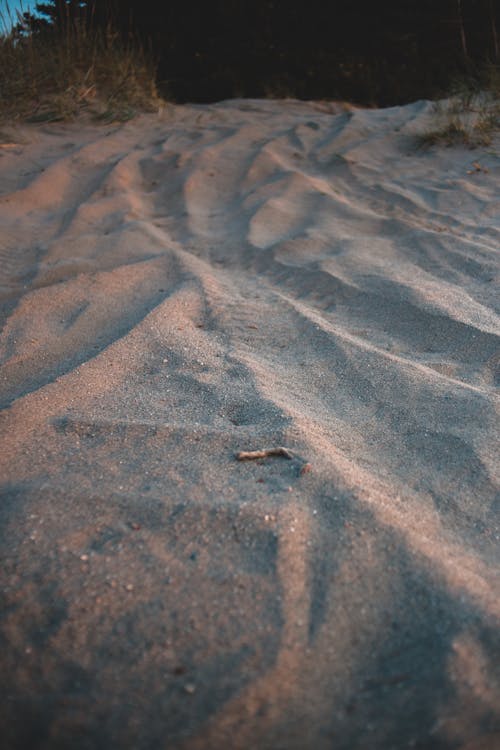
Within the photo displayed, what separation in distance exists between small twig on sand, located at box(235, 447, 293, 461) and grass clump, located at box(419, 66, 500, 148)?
2746mm

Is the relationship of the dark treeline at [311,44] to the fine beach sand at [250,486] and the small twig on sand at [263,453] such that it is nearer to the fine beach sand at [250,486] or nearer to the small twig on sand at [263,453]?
the fine beach sand at [250,486]

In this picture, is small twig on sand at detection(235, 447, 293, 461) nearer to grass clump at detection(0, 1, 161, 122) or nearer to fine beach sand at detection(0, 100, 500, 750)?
fine beach sand at detection(0, 100, 500, 750)

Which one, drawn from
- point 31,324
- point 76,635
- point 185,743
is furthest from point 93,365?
point 185,743

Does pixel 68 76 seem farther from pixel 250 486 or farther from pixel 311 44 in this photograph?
pixel 250 486

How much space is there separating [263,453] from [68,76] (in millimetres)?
3502

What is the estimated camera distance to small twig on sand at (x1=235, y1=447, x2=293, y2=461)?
3.69 ft

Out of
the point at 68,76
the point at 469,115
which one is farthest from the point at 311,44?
the point at 68,76

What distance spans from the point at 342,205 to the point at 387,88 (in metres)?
2.61

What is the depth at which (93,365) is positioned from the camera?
1478 millimetres

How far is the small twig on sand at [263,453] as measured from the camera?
1125mm

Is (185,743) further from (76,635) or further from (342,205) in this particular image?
(342,205)

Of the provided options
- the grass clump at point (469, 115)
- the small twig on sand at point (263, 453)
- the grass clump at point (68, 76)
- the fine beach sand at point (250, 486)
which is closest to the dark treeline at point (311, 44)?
the grass clump at point (68, 76)

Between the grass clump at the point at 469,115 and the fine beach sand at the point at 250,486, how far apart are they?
101 centimetres

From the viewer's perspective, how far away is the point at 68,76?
3.70 meters
